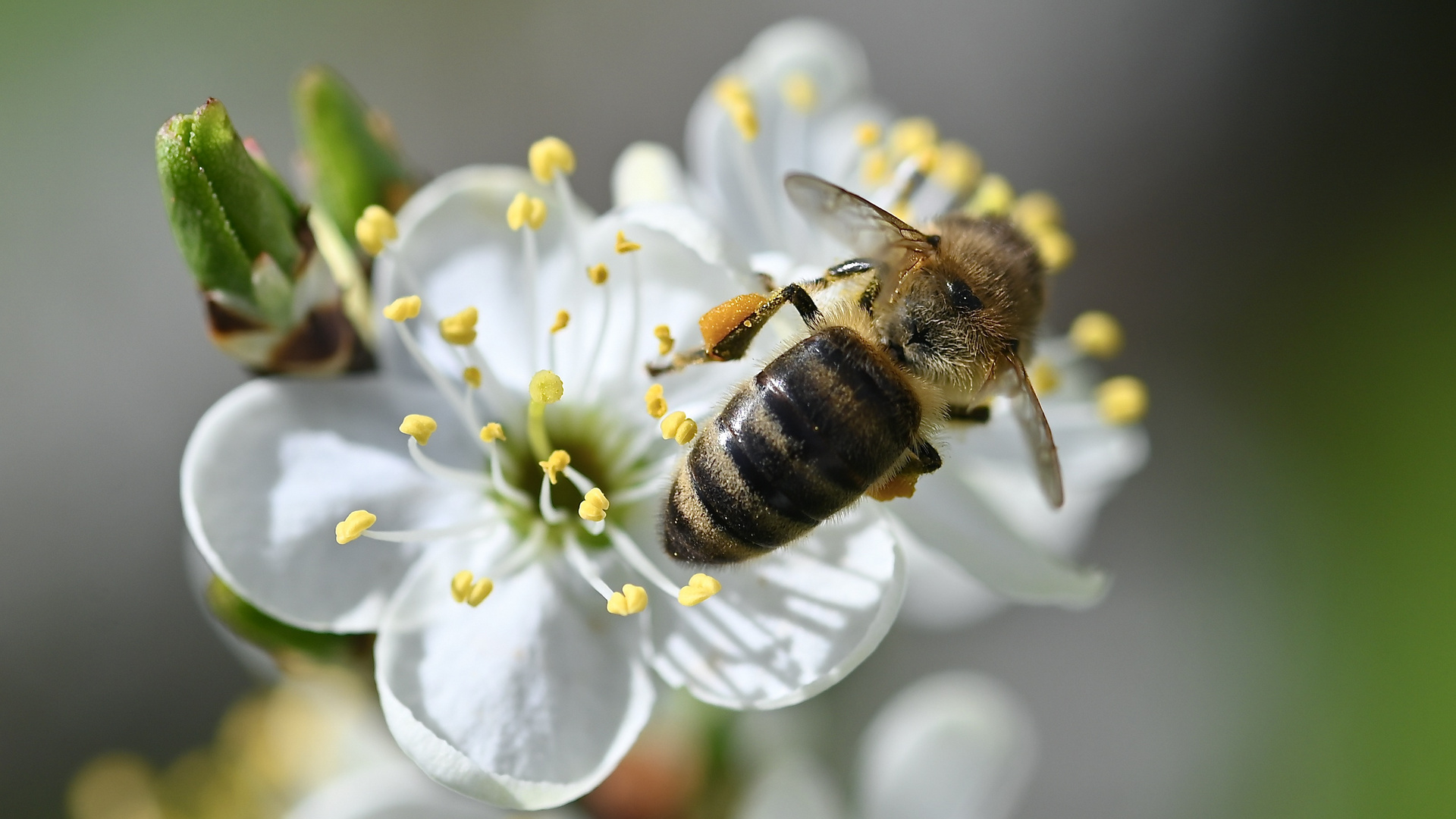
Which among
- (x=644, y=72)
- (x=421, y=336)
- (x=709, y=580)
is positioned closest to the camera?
(x=709, y=580)

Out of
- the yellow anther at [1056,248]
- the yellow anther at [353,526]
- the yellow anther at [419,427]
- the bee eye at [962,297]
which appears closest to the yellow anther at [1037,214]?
the yellow anther at [1056,248]

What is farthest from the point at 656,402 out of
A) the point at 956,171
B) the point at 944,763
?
the point at 944,763

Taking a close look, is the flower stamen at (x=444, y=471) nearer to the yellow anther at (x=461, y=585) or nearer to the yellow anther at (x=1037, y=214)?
the yellow anther at (x=461, y=585)

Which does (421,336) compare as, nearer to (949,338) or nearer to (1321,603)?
(949,338)

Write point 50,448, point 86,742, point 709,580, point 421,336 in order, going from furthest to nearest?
point 50,448 < point 86,742 < point 421,336 < point 709,580

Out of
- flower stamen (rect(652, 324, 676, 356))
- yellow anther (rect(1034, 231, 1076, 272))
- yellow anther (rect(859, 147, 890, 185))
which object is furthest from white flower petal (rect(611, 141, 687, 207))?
yellow anther (rect(1034, 231, 1076, 272))

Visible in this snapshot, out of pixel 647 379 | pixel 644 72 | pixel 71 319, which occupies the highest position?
pixel 647 379

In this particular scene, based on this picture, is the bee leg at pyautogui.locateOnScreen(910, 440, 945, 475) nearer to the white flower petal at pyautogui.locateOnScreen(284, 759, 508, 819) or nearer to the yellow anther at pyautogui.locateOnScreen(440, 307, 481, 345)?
the yellow anther at pyautogui.locateOnScreen(440, 307, 481, 345)

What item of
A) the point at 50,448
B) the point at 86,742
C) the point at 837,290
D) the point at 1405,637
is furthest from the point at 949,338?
the point at 50,448
